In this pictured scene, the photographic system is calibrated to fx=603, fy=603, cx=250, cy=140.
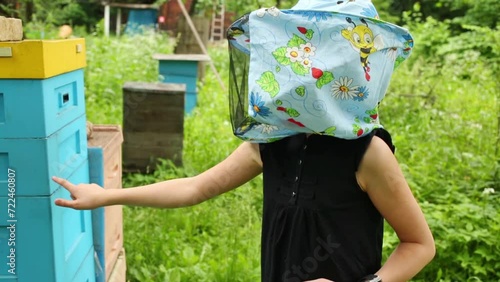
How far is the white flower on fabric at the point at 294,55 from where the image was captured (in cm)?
114

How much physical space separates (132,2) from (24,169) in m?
21.2

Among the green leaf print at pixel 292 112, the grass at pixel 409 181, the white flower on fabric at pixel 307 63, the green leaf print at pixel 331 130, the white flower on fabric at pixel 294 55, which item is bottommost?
the grass at pixel 409 181

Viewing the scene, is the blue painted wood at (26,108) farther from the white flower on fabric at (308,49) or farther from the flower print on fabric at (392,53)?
the flower print on fabric at (392,53)

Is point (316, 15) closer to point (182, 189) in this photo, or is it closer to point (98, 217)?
point (182, 189)

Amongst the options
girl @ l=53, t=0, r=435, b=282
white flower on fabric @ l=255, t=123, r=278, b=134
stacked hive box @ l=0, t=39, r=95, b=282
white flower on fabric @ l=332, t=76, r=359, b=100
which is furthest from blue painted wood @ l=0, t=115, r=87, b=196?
white flower on fabric @ l=332, t=76, r=359, b=100

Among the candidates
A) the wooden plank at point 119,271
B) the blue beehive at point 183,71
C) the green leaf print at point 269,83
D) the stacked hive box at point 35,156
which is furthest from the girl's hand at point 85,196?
the blue beehive at point 183,71

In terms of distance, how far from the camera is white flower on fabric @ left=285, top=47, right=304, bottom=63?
1.14m

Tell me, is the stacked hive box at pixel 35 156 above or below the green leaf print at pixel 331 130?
below

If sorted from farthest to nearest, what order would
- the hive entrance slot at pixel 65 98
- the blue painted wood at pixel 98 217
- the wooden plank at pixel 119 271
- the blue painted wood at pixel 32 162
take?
1. the wooden plank at pixel 119 271
2. the blue painted wood at pixel 98 217
3. the hive entrance slot at pixel 65 98
4. the blue painted wood at pixel 32 162

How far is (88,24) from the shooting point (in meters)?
20.8

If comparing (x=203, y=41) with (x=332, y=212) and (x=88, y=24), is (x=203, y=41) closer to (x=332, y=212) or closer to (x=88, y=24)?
(x=332, y=212)

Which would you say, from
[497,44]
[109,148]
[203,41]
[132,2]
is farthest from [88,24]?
[109,148]

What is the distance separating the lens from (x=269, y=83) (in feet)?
3.77

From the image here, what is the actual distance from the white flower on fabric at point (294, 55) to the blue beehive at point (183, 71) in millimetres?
5622
